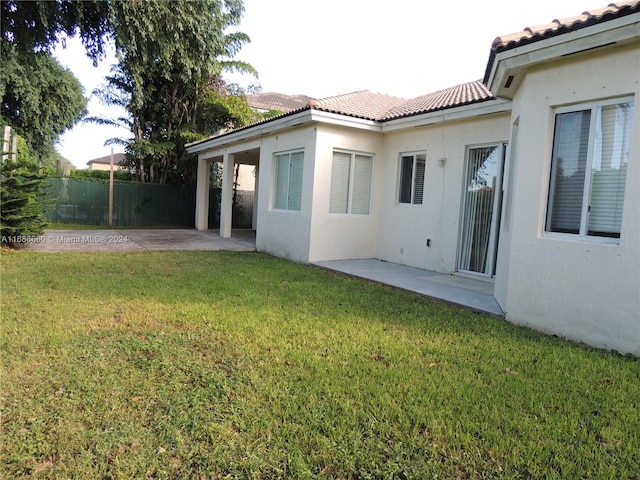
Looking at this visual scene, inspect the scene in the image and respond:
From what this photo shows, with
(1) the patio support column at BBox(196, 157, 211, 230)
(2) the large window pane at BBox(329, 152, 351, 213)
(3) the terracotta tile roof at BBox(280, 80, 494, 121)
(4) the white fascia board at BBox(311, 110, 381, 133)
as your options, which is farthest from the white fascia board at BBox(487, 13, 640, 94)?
(1) the patio support column at BBox(196, 157, 211, 230)

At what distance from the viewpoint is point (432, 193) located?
31.1ft

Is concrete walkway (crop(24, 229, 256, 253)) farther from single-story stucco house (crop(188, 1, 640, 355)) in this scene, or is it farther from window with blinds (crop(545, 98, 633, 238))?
window with blinds (crop(545, 98, 633, 238))

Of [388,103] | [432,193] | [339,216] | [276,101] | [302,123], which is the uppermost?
[276,101]

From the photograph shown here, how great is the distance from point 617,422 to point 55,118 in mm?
31554

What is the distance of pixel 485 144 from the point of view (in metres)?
8.47

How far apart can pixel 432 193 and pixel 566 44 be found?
483 cm

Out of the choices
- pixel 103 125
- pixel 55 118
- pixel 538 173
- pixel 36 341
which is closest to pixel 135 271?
pixel 36 341

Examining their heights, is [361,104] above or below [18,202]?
above

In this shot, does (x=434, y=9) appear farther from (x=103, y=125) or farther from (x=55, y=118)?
(x=55, y=118)

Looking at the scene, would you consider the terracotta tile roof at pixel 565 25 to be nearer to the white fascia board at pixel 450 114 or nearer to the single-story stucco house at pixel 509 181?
the single-story stucco house at pixel 509 181

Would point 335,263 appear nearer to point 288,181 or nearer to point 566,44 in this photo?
point 288,181

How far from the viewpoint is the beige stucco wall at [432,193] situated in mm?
8770

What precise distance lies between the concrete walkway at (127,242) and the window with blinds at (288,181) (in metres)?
1.96

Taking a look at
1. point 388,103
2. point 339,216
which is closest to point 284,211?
point 339,216
